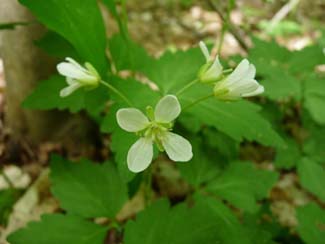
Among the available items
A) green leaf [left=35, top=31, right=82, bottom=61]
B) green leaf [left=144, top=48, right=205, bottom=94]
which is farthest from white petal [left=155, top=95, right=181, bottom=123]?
green leaf [left=35, top=31, right=82, bottom=61]

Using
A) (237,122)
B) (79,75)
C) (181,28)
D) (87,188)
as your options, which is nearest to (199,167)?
(237,122)

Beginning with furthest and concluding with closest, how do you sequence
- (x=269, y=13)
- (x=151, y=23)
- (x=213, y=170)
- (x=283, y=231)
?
(x=269, y=13) → (x=151, y=23) → (x=283, y=231) → (x=213, y=170)

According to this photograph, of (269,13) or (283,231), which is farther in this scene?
(269,13)

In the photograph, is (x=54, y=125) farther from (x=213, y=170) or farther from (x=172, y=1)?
(x=172, y=1)

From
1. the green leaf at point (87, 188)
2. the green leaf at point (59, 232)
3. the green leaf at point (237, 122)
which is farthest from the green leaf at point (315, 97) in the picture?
the green leaf at point (59, 232)

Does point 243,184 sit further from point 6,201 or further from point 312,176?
point 6,201

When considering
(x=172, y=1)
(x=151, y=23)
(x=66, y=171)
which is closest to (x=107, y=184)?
(x=66, y=171)
